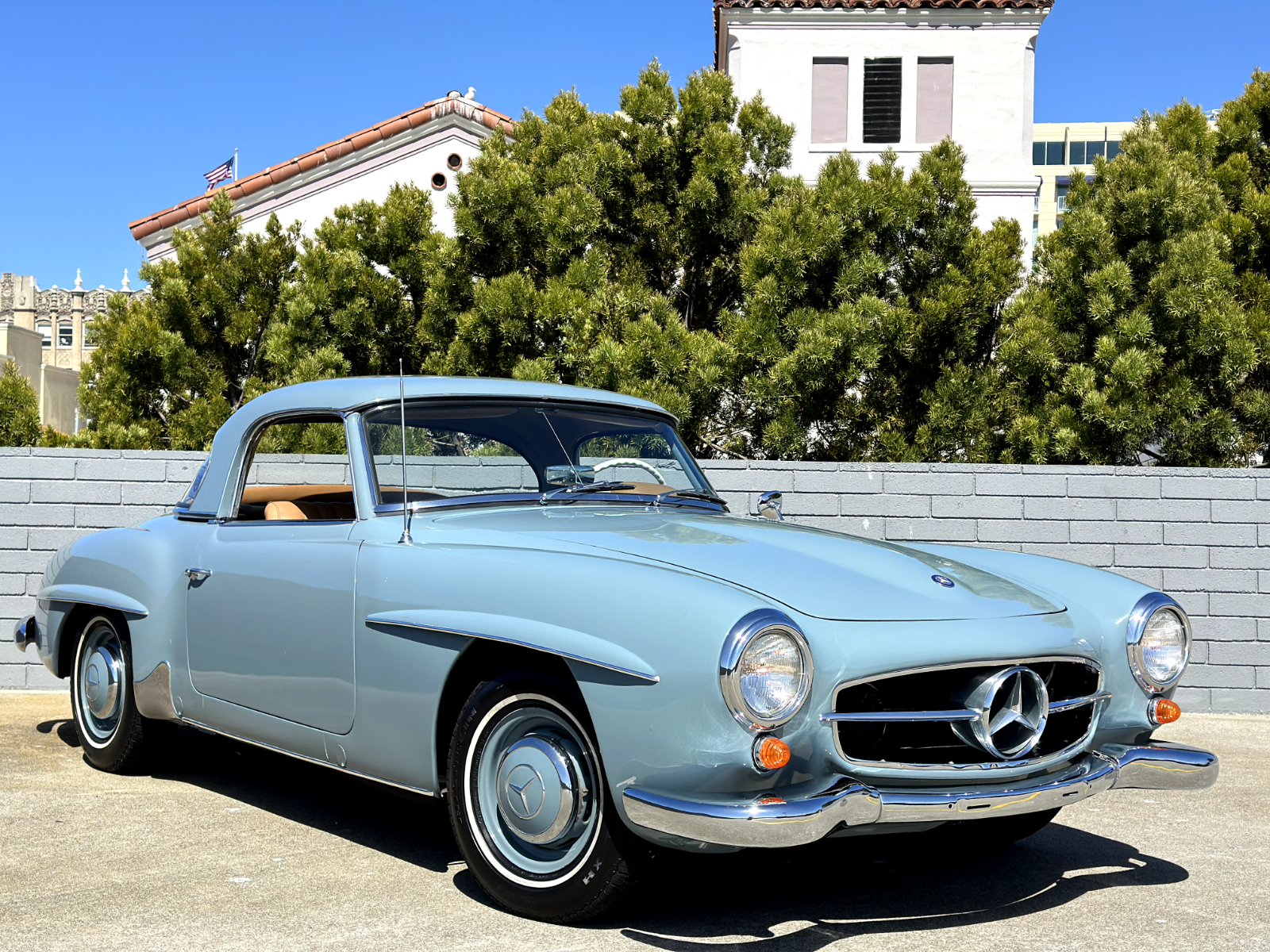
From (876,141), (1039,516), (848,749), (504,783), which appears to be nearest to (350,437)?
(504,783)

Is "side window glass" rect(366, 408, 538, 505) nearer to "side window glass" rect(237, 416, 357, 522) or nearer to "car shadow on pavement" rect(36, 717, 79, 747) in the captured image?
"side window glass" rect(237, 416, 357, 522)

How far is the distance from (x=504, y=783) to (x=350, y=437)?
1.42 m

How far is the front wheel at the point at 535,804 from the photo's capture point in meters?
3.34

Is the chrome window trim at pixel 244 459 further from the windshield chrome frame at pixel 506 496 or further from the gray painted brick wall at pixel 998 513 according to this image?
the gray painted brick wall at pixel 998 513

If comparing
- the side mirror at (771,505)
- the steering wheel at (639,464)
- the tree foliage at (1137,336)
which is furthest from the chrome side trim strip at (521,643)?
the tree foliage at (1137,336)

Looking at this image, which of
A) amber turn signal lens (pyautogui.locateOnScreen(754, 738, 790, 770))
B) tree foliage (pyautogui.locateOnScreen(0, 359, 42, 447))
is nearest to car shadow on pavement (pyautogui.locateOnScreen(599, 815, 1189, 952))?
amber turn signal lens (pyautogui.locateOnScreen(754, 738, 790, 770))

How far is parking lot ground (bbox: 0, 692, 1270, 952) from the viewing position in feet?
11.0

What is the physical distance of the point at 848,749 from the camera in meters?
3.30

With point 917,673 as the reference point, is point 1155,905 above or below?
below

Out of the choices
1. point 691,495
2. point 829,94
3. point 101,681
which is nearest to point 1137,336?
point 691,495

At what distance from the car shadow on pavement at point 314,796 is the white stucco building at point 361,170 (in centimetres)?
1482

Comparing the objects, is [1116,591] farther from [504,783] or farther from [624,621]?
[504,783]

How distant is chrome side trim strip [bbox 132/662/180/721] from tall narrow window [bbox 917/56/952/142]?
49.9 ft

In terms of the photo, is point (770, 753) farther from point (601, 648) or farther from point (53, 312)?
point (53, 312)
